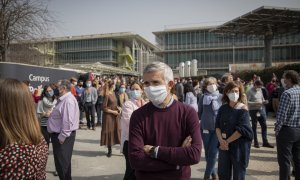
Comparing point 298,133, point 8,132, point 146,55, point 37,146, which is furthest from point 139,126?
point 146,55

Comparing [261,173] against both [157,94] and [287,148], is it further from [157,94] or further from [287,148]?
[157,94]

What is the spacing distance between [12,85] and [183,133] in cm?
143

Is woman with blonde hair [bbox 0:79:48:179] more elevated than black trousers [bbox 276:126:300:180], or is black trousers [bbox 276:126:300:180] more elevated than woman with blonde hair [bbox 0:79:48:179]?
woman with blonde hair [bbox 0:79:48:179]

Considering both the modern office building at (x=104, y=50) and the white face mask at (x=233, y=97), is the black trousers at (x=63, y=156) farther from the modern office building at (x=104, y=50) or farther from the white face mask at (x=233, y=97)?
the modern office building at (x=104, y=50)

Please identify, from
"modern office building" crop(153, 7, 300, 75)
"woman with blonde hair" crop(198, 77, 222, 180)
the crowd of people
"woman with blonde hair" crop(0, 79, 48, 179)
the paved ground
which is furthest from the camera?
"modern office building" crop(153, 7, 300, 75)

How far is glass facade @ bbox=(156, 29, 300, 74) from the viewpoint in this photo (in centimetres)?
5591

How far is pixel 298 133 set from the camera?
172 inches

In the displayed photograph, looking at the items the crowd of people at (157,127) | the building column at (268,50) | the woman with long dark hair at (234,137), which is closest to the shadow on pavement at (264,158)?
the crowd of people at (157,127)

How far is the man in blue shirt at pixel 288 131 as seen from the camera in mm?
4363

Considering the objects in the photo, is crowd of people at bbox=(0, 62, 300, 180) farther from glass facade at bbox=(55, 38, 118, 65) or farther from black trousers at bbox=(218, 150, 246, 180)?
glass facade at bbox=(55, 38, 118, 65)

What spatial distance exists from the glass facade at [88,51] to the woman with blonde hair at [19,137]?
70.7m

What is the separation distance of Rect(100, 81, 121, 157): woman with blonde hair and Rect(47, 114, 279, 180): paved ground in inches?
17.4

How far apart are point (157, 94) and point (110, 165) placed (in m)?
4.55

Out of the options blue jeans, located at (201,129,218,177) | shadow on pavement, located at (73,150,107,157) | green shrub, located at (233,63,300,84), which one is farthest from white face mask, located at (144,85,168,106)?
green shrub, located at (233,63,300,84)
